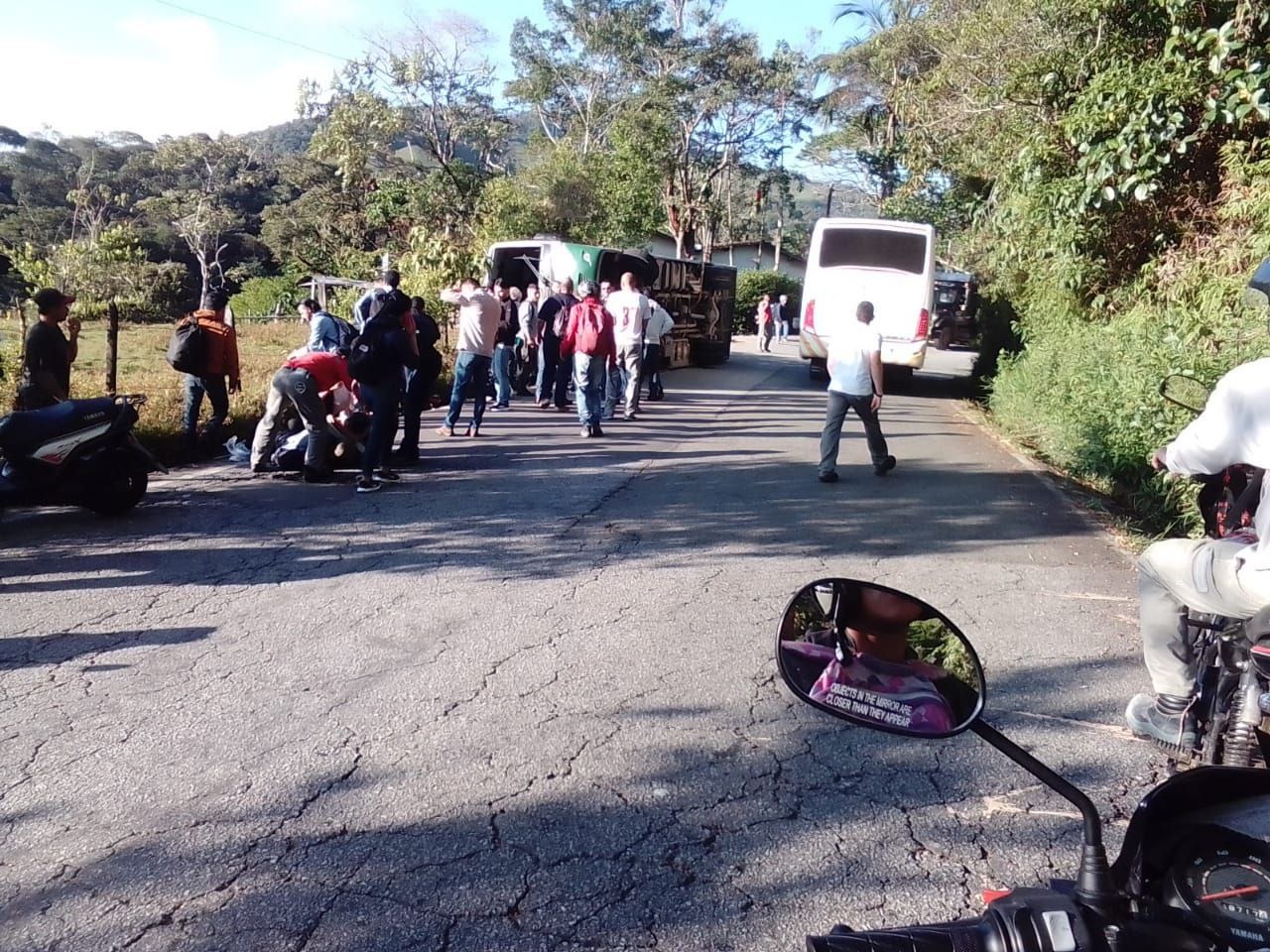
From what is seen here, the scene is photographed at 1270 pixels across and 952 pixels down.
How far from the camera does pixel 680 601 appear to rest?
5750 mm

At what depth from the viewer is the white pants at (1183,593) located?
3.21m

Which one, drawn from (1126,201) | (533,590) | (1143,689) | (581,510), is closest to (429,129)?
(1126,201)

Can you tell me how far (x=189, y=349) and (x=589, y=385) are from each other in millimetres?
4118

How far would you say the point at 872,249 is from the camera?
739 inches

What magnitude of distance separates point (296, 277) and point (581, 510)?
123ft

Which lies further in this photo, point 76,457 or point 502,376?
point 502,376

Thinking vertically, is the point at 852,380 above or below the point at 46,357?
above

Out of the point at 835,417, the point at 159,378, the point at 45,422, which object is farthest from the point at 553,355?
the point at 45,422

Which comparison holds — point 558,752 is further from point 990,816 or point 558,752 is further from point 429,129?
point 429,129

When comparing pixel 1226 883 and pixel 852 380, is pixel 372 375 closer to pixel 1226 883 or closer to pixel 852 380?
pixel 852 380

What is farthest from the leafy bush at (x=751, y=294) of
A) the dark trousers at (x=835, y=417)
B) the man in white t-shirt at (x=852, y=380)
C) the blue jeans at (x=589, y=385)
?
the dark trousers at (x=835, y=417)

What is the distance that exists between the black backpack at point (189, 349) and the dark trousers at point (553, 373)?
19.1ft

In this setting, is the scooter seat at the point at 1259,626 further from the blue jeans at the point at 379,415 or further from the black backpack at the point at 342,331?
the black backpack at the point at 342,331

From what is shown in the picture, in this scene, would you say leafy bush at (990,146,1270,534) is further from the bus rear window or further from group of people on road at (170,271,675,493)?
the bus rear window
